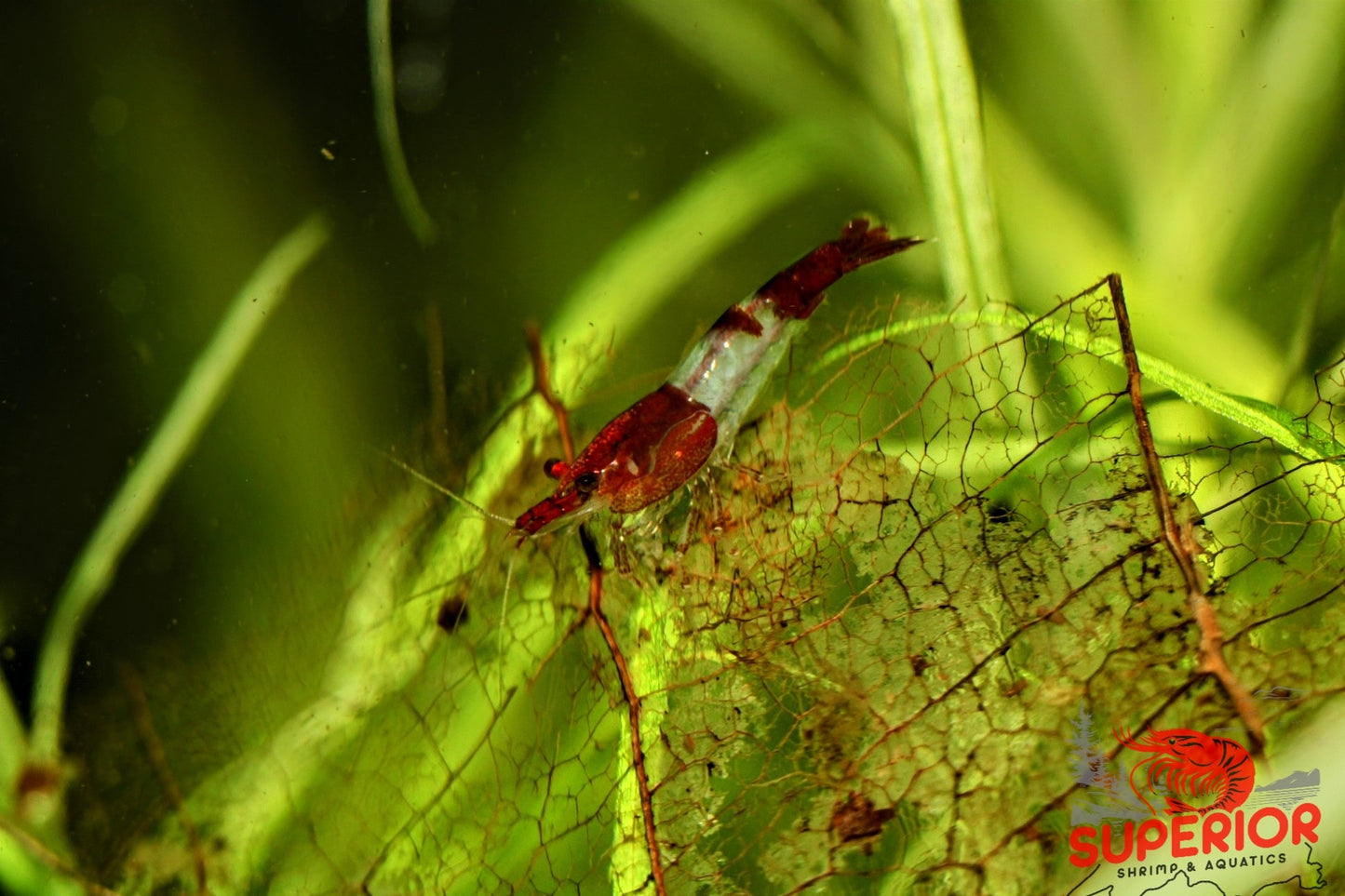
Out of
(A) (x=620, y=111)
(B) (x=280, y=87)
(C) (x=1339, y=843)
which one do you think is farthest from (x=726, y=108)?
(C) (x=1339, y=843)

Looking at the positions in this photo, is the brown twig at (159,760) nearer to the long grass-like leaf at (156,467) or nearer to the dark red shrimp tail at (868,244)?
the long grass-like leaf at (156,467)

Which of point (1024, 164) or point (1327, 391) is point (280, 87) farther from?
point (1327, 391)

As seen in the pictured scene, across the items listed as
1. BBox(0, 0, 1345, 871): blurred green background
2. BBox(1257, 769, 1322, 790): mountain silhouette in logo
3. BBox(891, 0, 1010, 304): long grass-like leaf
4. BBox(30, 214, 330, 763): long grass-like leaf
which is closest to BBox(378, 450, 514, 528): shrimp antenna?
BBox(0, 0, 1345, 871): blurred green background

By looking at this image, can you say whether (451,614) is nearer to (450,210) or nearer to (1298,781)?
(450,210)

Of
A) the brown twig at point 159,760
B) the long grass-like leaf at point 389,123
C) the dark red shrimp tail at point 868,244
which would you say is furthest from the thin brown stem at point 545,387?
the brown twig at point 159,760

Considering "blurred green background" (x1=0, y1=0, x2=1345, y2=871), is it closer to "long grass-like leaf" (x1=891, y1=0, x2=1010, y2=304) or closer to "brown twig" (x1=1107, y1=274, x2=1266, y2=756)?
"long grass-like leaf" (x1=891, y1=0, x2=1010, y2=304)
